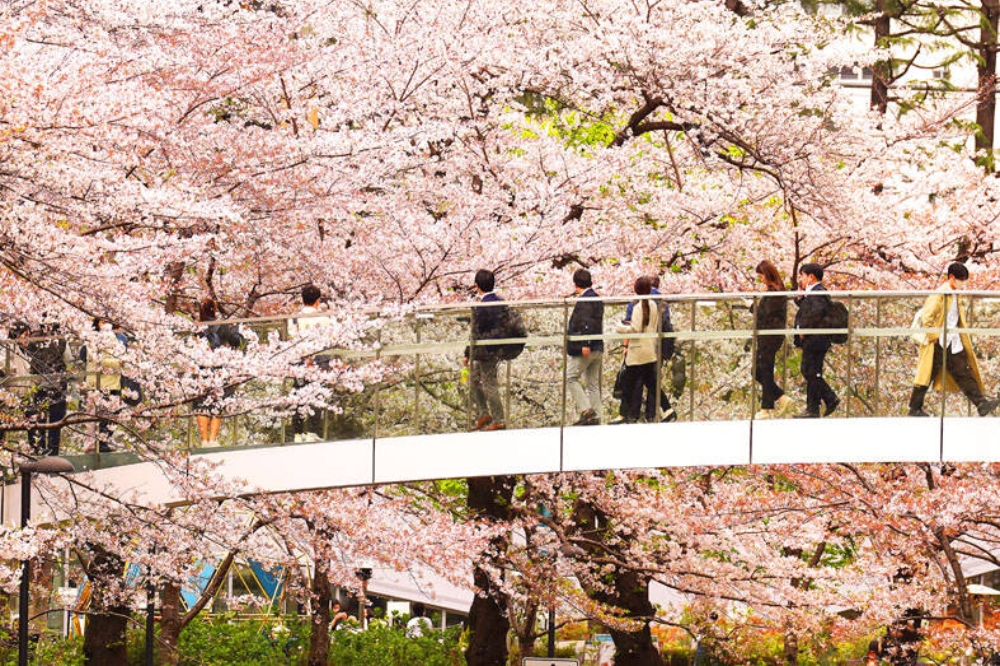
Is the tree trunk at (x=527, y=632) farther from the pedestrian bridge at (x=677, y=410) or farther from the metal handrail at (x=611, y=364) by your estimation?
the metal handrail at (x=611, y=364)

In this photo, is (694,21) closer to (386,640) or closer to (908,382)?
(908,382)

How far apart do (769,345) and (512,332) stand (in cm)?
240

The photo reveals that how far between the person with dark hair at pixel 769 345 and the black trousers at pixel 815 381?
208 millimetres

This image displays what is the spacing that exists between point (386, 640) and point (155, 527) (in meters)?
9.13

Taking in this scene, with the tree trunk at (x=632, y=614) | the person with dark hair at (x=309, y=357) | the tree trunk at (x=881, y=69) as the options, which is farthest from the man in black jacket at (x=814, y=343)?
the tree trunk at (x=881, y=69)

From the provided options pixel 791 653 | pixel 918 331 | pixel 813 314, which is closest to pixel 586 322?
pixel 813 314

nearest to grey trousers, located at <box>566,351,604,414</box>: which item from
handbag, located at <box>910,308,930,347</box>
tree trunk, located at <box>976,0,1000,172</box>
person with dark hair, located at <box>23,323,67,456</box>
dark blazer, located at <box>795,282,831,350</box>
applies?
dark blazer, located at <box>795,282,831,350</box>

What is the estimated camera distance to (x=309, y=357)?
12055 millimetres

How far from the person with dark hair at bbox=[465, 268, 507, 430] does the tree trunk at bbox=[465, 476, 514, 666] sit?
1992 millimetres

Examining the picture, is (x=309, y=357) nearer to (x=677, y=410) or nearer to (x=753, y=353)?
(x=677, y=410)

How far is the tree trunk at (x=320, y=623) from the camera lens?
17.1 metres

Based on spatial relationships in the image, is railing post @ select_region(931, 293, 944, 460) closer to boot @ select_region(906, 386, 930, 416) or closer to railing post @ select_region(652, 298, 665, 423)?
boot @ select_region(906, 386, 930, 416)

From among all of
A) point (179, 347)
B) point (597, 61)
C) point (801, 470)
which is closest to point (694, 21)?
point (597, 61)

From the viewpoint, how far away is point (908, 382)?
1413 cm
